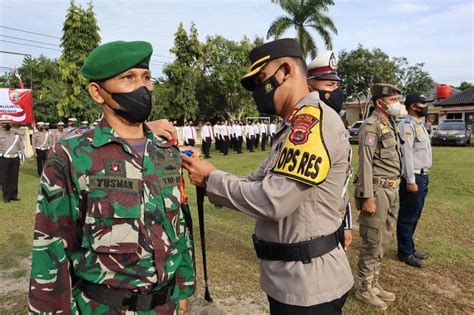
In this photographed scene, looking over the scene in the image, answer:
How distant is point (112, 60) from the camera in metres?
1.54

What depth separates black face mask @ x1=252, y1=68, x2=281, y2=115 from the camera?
1.73 meters

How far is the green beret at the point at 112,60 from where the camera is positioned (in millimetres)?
1542

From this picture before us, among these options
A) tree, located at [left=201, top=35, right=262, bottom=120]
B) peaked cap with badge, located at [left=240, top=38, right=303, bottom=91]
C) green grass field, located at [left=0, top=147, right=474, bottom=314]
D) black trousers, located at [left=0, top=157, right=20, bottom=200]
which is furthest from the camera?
tree, located at [left=201, top=35, right=262, bottom=120]

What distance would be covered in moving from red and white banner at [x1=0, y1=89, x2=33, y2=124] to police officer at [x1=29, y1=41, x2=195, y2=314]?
14.7 metres

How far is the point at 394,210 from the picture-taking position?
11.9 feet

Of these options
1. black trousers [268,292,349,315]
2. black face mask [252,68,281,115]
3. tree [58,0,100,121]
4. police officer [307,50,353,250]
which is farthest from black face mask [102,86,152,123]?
tree [58,0,100,121]

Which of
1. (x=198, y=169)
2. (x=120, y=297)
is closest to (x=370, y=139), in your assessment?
(x=198, y=169)

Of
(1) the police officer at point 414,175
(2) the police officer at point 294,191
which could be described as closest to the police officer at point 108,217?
(2) the police officer at point 294,191

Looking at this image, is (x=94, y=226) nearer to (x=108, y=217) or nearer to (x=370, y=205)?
(x=108, y=217)

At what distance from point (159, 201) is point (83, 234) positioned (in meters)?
0.34

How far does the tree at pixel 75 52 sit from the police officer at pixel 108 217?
19.5 m

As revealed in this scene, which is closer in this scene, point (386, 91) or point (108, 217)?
point (108, 217)

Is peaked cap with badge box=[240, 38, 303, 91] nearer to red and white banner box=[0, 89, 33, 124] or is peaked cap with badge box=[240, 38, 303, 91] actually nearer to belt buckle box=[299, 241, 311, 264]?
belt buckle box=[299, 241, 311, 264]

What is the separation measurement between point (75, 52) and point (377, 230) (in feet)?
66.3
